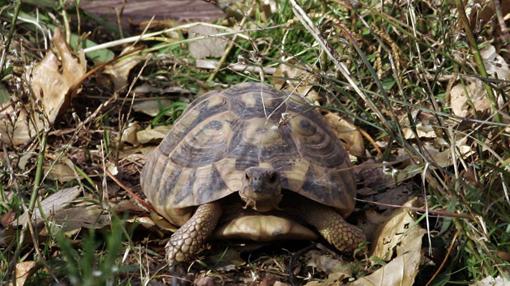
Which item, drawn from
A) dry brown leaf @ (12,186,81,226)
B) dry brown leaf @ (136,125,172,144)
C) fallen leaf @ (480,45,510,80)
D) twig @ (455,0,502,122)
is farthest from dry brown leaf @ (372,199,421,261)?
dry brown leaf @ (136,125,172,144)

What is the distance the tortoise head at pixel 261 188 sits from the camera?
3.47 m

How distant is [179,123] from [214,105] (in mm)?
193

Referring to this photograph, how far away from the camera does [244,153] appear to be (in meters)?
3.71

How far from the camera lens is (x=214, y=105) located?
399 cm

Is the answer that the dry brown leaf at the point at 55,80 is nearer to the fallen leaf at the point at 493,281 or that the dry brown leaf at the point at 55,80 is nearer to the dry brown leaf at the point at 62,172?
the dry brown leaf at the point at 62,172

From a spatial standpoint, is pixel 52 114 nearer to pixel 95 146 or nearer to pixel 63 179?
pixel 95 146

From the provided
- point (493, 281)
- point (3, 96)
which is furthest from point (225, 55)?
point (493, 281)

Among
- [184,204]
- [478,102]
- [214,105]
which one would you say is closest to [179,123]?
[214,105]

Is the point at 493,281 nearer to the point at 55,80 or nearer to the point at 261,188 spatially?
the point at 261,188

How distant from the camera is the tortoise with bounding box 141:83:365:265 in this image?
3.62m

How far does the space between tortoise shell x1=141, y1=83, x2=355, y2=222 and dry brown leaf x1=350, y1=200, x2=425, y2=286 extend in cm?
21

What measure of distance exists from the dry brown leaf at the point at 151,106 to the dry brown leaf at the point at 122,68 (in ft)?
0.56

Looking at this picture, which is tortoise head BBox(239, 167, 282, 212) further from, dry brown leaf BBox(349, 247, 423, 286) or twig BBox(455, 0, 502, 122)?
twig BBox(455, 0, 502, 122)

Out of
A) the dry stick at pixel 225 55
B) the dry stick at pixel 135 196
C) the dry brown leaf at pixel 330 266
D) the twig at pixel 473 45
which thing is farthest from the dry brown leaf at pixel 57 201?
the twig at pixel 473 45
